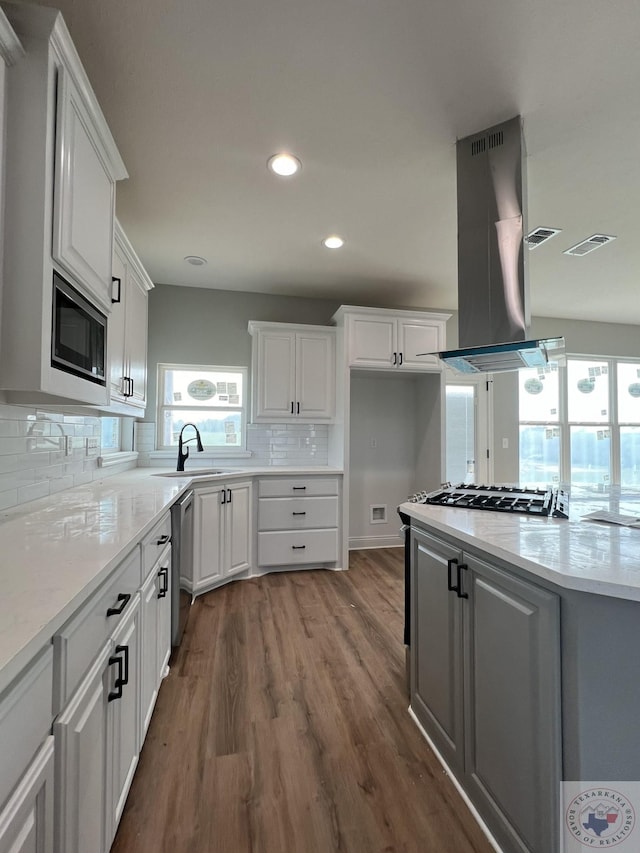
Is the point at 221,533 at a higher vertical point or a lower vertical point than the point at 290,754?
higher

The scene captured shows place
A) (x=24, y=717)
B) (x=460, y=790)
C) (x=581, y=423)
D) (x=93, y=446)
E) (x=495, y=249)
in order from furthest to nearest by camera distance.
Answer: (x=581, y=423) → (x=93, y=446) → (x=495, y=249) → (x=460, y=790) → (x=24, y=717)

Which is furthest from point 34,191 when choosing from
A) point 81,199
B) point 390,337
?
point 390,337

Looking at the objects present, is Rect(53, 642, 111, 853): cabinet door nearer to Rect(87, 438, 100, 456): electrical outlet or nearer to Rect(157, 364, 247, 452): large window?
Rect(87, 438, 100, 456): electrical outlet

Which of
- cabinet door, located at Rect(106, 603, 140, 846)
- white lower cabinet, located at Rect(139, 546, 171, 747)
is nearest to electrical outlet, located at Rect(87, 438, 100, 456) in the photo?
white lower cabinet, located at Rect(139, 546, 171, 747)

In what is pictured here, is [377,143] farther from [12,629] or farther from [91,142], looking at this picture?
[12,629]

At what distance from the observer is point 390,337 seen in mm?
3662

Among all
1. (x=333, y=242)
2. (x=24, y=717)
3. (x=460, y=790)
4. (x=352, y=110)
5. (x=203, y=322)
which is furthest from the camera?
(x=203, y=322)

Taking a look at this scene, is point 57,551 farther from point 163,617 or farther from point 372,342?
point 372,342

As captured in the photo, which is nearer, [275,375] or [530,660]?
[530,660]

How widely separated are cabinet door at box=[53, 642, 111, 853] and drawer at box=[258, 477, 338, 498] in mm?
2351

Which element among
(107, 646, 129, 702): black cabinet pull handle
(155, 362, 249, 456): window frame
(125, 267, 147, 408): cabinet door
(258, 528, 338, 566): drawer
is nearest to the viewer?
(107, 646, 129, 702): black cabinet pull handle

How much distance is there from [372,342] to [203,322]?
1.72 meters

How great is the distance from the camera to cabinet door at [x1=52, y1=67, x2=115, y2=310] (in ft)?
3.98

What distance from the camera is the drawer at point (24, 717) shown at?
581mm
